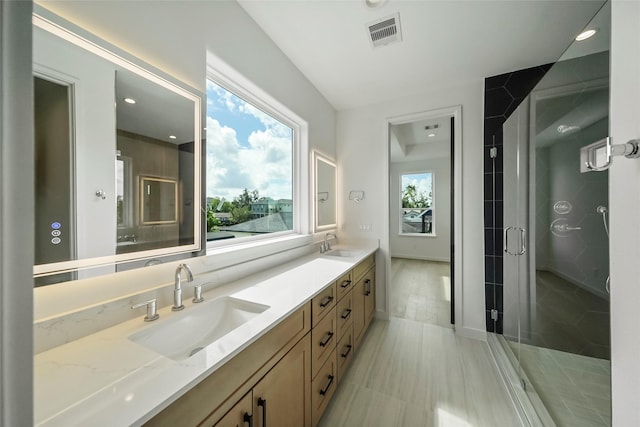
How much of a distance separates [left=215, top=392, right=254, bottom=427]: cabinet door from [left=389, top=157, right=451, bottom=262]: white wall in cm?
486

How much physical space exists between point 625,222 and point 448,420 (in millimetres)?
1440

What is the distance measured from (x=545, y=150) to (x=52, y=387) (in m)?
2.83

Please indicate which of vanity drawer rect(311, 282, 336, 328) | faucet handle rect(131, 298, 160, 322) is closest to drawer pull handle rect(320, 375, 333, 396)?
vanity drawer rect(311, 282, 336, 328)

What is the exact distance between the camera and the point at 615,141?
2.47 ft

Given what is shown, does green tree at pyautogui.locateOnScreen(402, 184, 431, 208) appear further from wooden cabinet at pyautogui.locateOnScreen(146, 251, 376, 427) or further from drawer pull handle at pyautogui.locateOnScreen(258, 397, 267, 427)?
drawer pull handle at pyautogui.locateOnScreen(258, 397, 267, 427)

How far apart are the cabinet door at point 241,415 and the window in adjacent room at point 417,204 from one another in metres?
5.62

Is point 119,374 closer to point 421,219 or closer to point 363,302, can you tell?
point 363,302

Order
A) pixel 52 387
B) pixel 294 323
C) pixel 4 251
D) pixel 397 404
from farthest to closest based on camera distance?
pixel 397 404 < pixel 294 323 < pixel 52 387 < pixel 4 251

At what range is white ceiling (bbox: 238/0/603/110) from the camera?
1.52 m

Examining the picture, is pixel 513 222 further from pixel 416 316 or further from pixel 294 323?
pixel 294 323

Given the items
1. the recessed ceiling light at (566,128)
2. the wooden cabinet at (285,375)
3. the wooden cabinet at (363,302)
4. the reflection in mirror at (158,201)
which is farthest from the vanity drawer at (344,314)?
the recessed ceiling light at (566,128)

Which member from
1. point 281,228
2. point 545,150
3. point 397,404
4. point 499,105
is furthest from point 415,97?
point 397,404

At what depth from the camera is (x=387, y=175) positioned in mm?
2711

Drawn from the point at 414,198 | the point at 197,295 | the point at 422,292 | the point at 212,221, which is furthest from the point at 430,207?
the point at 197,295
